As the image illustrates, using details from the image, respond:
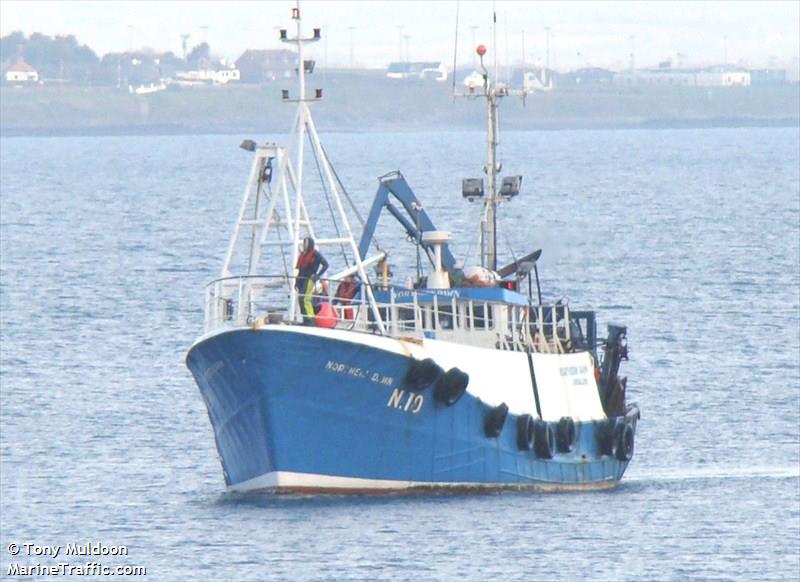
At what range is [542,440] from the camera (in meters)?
50.2

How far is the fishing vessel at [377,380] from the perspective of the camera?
156ft

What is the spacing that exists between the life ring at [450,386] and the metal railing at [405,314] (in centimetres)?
130

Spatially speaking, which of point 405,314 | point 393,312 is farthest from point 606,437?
point 393,312

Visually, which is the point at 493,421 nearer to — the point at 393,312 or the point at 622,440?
the point at 393,312

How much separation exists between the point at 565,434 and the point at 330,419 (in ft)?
20.3

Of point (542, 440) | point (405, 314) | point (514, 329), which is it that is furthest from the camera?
point (514, 329)

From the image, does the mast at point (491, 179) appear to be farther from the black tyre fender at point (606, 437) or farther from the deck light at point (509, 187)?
the black tyre fender at point (606, 437)

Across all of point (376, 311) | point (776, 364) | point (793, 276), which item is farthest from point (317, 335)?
point (793, 276)

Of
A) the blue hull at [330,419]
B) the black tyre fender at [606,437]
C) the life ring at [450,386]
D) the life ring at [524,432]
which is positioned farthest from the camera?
the black tyre fender at [606,437]

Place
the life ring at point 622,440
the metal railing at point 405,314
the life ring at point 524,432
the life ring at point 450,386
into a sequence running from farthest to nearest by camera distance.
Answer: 1. the life ring at point 622,440
2. the life ring at point 524,432
3. the metal railing at point 405,314
4. the life ring at point 450,386

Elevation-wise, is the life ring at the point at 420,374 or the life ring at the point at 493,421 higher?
the life ring at the point at 420,374

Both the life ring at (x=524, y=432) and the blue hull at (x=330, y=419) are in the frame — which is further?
the life ring at (x=524, y=432)

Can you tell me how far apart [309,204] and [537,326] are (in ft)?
378

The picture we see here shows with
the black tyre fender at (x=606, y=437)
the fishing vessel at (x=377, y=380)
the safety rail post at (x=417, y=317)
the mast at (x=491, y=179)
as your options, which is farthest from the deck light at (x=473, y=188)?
the black tyre fender at (x=606, y=437)
